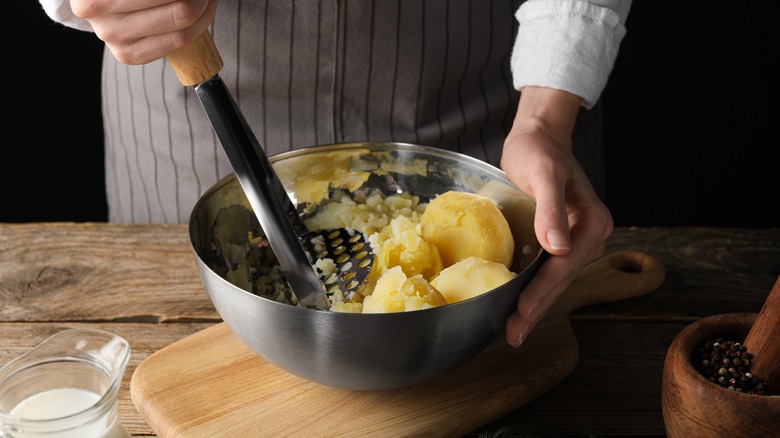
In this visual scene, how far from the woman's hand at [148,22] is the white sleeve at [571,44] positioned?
23.4 inches

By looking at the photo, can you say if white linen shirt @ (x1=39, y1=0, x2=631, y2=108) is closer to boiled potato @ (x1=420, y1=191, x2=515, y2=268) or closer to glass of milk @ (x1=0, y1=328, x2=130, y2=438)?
boiled potato @ (x1=420, y1=191, x2=515, y2=268)

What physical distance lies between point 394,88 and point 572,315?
20.7 inches

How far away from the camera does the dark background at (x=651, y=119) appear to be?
2.31 m

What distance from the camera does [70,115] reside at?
2.38 m

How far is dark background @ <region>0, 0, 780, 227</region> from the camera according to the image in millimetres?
2314

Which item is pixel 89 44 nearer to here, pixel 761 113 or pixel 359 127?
pixel 359 127

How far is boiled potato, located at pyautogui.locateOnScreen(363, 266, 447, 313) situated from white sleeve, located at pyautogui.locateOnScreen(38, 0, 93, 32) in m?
0.58

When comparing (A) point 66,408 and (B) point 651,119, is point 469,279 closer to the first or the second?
(A) point 66,408

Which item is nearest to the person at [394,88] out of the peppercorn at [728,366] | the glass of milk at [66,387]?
the peppercorn at [728,366]

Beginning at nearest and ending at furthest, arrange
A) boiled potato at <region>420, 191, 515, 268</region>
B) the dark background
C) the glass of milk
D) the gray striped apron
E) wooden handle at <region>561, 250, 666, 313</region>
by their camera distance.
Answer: the glass of milk < boiled potato at <region>420, 191, 515, 268</region> < wooden handle at <region>561, 250, 666, 313</region> < the gray striped apron < the dark background

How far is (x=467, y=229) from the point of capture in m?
1.09

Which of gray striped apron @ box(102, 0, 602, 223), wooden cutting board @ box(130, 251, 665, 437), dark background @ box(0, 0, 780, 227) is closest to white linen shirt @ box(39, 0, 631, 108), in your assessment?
gray striped apron @ box(102, 0, 602, 223)

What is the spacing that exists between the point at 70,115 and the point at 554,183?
5.74 ft

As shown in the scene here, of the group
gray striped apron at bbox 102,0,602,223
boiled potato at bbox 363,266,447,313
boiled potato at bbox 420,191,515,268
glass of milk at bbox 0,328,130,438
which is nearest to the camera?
glass of milk at bbox 0,328,130,438
